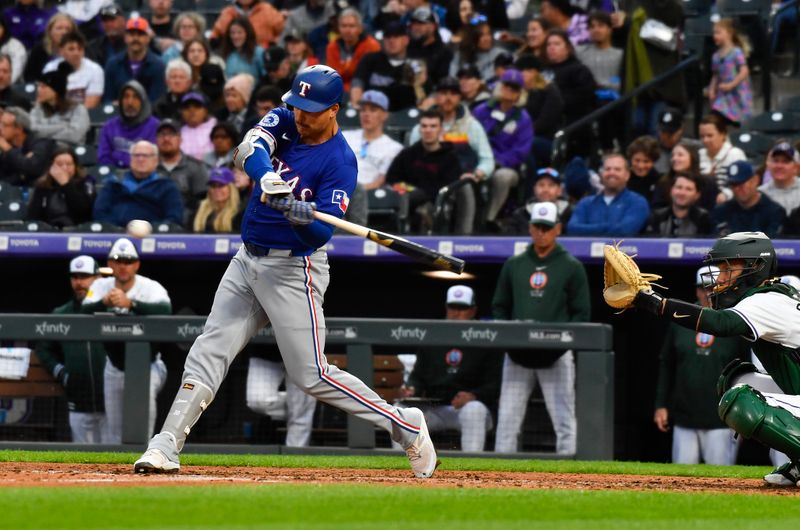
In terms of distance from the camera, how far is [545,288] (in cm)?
983

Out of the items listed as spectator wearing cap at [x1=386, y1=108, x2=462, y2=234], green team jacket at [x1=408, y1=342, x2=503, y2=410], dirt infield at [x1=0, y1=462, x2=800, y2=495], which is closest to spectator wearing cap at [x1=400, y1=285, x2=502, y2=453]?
green team jacket at [x1=408, y1=342, x2=503, y2=410]

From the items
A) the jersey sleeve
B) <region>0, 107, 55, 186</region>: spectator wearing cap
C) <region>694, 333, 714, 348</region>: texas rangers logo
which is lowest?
<region>694, 333, 714, 348</region>: texas rangers logo

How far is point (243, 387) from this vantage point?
955 cm

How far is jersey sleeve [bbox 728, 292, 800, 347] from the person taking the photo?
648 cm

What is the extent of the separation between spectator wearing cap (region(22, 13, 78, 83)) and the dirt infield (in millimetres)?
7468

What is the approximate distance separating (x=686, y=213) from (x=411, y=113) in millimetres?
3078

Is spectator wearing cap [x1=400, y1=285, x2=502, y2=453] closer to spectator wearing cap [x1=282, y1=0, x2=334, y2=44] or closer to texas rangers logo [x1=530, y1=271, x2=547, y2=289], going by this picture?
texas rangers logo [x1=530, y1=271, x2=547, y2=289]

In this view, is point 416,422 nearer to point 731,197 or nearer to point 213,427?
point 213,427

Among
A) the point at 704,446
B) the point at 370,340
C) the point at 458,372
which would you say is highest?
the point at 370,340

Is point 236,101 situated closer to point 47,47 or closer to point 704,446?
point 47,47

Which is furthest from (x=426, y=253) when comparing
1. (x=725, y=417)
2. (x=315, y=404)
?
(x=315, y=404)

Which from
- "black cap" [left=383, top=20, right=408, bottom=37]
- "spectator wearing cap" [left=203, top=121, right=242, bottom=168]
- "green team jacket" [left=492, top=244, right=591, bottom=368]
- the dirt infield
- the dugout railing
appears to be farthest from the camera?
"black cap" [left=383, top=20, right=408, bottom=37]

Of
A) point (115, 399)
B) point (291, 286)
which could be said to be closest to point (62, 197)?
point (115, 399)

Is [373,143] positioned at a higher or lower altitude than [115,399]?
higher
